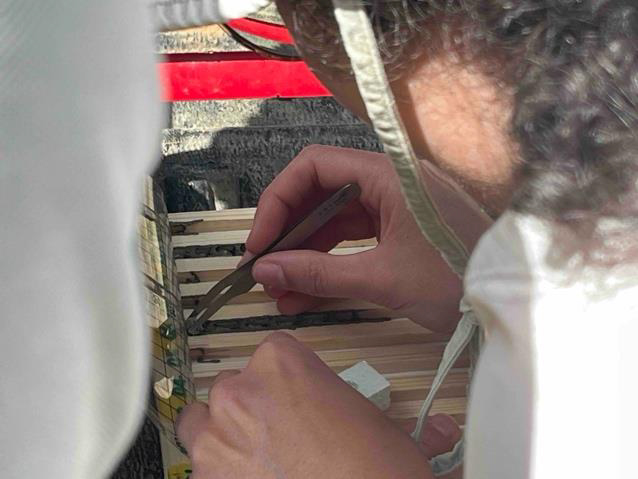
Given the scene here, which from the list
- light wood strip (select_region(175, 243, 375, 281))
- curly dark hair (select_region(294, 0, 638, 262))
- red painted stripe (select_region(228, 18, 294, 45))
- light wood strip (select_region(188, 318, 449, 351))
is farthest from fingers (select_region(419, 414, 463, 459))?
red painted stripe (select_region(228, 18, 294, 45))

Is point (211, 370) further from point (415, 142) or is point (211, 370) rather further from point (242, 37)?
point (242, 37)

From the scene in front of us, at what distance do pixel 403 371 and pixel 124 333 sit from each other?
0.43 m

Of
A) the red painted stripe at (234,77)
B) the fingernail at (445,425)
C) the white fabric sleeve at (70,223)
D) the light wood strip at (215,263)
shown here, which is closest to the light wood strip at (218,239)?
the light wood strip at (215,263)

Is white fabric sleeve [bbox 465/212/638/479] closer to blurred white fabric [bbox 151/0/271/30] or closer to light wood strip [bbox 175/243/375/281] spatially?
blurred white fabric [bbox 151/0/271/30]

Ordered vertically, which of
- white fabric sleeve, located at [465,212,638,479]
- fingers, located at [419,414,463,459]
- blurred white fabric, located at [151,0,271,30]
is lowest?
fingers, located at [419,414,463,459]

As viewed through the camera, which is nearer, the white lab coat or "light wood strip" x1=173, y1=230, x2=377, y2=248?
the white lab coat

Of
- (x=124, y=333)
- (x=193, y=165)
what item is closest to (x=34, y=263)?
(x=124, y=333)

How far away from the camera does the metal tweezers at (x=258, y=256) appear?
2.47 feet

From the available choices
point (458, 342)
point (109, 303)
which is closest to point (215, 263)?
→ point (458, 342)

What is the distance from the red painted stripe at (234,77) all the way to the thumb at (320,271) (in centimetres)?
47

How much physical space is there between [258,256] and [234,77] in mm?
461

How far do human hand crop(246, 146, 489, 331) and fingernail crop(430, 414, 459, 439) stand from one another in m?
0.09

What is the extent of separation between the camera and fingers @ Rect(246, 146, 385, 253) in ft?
2.49

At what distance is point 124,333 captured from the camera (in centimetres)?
35
